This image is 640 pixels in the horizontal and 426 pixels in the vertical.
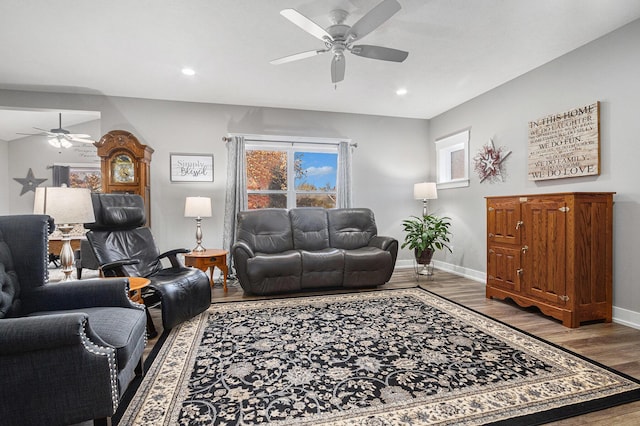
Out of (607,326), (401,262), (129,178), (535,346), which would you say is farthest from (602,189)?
(129,178)

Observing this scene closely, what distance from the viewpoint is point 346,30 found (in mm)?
2521

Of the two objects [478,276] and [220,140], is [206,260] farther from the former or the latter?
[478,276]

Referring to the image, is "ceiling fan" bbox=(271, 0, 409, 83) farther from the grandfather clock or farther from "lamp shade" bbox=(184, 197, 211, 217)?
Result: the grandfather clock

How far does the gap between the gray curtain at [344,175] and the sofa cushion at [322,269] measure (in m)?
1.42

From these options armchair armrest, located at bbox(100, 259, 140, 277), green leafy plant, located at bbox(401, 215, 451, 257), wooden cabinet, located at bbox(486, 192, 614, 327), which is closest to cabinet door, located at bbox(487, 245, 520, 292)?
wooden cabinet, located at bbox(486, 192, 614, 327)

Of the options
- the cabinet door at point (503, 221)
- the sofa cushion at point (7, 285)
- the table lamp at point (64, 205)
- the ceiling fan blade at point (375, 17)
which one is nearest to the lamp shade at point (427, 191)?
the cabinet door at point (503, 221)

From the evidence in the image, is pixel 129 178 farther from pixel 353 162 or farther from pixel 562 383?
pixel 562 383

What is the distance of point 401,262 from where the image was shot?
18.2 ft

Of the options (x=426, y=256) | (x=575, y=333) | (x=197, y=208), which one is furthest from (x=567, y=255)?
(x=197, y=208)

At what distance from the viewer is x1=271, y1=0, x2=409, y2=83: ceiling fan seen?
2127 millimetres

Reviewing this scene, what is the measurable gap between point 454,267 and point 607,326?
7.65 ft

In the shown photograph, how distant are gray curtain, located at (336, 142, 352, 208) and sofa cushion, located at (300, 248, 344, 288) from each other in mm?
1420

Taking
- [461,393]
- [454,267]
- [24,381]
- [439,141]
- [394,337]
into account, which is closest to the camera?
[24,381]

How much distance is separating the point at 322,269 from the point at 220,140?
257cm
